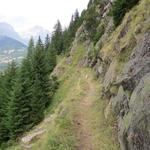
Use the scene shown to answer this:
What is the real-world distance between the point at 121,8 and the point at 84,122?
1966 cm

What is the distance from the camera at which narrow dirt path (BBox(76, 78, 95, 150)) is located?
22.8 metres

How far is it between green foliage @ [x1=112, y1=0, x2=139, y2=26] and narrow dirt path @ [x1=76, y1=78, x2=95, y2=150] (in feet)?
38.0

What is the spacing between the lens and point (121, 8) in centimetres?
4131

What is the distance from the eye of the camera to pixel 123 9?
40938 millimetres

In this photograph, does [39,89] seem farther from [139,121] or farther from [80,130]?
[139,121]

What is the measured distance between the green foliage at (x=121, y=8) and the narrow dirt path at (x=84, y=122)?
11.6 metres

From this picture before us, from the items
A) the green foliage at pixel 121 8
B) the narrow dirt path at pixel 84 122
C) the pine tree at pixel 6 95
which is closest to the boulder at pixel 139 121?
the narrow dirt path at pixel 84 122

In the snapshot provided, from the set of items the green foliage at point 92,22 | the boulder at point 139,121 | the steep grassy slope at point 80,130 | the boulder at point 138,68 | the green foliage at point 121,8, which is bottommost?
the steep grassy slope at point 80,130

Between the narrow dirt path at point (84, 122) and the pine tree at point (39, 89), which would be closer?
the narrow dirt path at point (84, 122)

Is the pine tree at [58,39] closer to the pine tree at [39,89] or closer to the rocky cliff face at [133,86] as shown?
the pine tree at [39,89]

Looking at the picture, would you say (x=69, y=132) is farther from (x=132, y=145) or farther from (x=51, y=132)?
(x=132, y=145)

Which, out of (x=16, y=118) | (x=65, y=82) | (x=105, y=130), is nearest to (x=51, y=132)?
(x=105, y=130)

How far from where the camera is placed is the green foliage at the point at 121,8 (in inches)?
1563

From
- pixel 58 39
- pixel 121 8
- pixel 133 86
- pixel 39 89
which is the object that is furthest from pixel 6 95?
pixel 58 39
